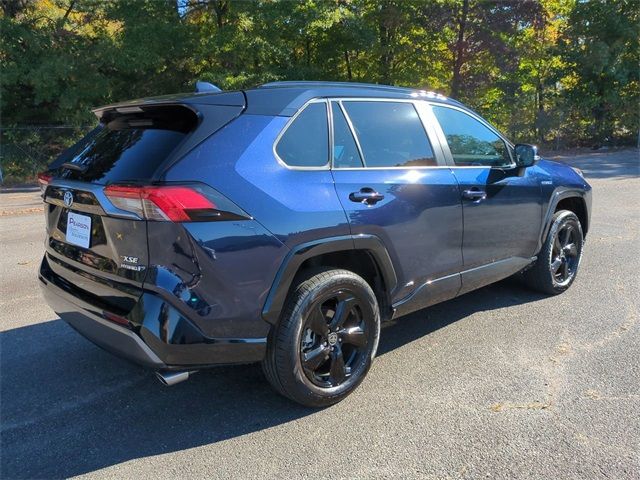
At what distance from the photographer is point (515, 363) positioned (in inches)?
140

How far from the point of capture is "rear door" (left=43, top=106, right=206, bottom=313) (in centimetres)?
259

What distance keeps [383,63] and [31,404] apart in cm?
2171

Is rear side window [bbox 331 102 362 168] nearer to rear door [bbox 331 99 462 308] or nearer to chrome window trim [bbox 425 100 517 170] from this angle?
rear door [bbox 331 99 462 308]

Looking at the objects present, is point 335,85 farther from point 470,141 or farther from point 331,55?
point 331,55

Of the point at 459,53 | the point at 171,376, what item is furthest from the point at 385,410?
the point at 459,53

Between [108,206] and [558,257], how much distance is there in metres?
4.06

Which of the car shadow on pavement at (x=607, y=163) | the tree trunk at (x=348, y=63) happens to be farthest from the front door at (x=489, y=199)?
the tree trunk at (x=348, y=63)

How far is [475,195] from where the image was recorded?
380 cm

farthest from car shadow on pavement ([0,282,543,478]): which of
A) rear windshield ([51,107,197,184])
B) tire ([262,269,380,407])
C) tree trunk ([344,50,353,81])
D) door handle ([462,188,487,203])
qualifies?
tree trunk ([344,50,353,81])

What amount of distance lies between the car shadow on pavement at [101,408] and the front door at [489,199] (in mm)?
867

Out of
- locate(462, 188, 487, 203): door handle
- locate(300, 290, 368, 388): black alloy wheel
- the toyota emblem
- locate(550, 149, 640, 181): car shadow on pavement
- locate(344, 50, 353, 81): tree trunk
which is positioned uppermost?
locate(344, 50, 353, 81): tree trunk

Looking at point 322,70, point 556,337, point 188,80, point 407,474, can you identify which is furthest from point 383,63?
point 407,474

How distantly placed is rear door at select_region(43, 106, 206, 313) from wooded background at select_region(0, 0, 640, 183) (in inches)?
596

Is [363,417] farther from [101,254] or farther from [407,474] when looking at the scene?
[101,254]
